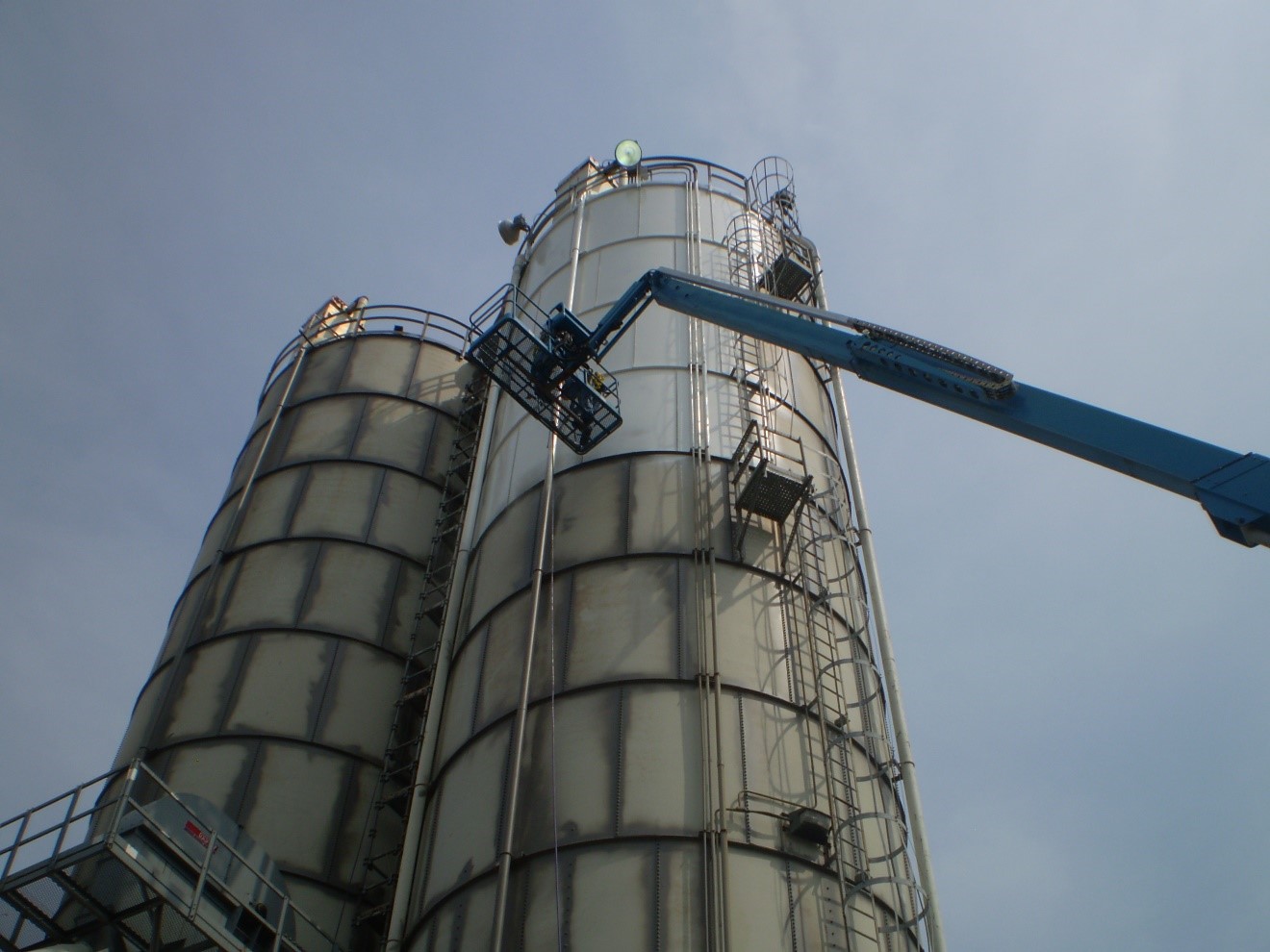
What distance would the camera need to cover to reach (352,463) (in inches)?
873

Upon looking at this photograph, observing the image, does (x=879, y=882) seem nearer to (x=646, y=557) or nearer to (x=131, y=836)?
(x=646, y=557)

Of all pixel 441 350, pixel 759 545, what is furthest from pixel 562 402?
pixel 441 350

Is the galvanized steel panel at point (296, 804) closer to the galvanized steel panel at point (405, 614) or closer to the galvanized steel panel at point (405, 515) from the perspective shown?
the galvanized steel panel at point (405, 614)

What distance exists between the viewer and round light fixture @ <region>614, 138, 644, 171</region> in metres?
23.5

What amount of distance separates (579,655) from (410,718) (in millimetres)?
5793

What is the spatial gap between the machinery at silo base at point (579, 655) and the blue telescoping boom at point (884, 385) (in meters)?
0.04

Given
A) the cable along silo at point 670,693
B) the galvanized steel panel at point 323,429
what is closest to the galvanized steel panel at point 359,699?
the cable along silo at point 670,693

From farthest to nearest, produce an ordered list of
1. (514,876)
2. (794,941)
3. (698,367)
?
(698,367) < (514,876) < (794,941)

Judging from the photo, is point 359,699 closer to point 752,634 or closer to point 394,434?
point 394,434

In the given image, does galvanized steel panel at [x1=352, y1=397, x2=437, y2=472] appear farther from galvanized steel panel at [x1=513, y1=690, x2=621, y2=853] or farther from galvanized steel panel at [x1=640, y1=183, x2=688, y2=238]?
galvanized steel panel at [x1=513, y1=690, x2=621, y2=853]

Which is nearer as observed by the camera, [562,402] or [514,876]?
[514,876]

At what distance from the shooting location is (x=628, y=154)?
23.7m

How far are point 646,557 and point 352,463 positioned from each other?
9.35 meters

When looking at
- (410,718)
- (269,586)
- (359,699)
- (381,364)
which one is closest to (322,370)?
(381,364)
